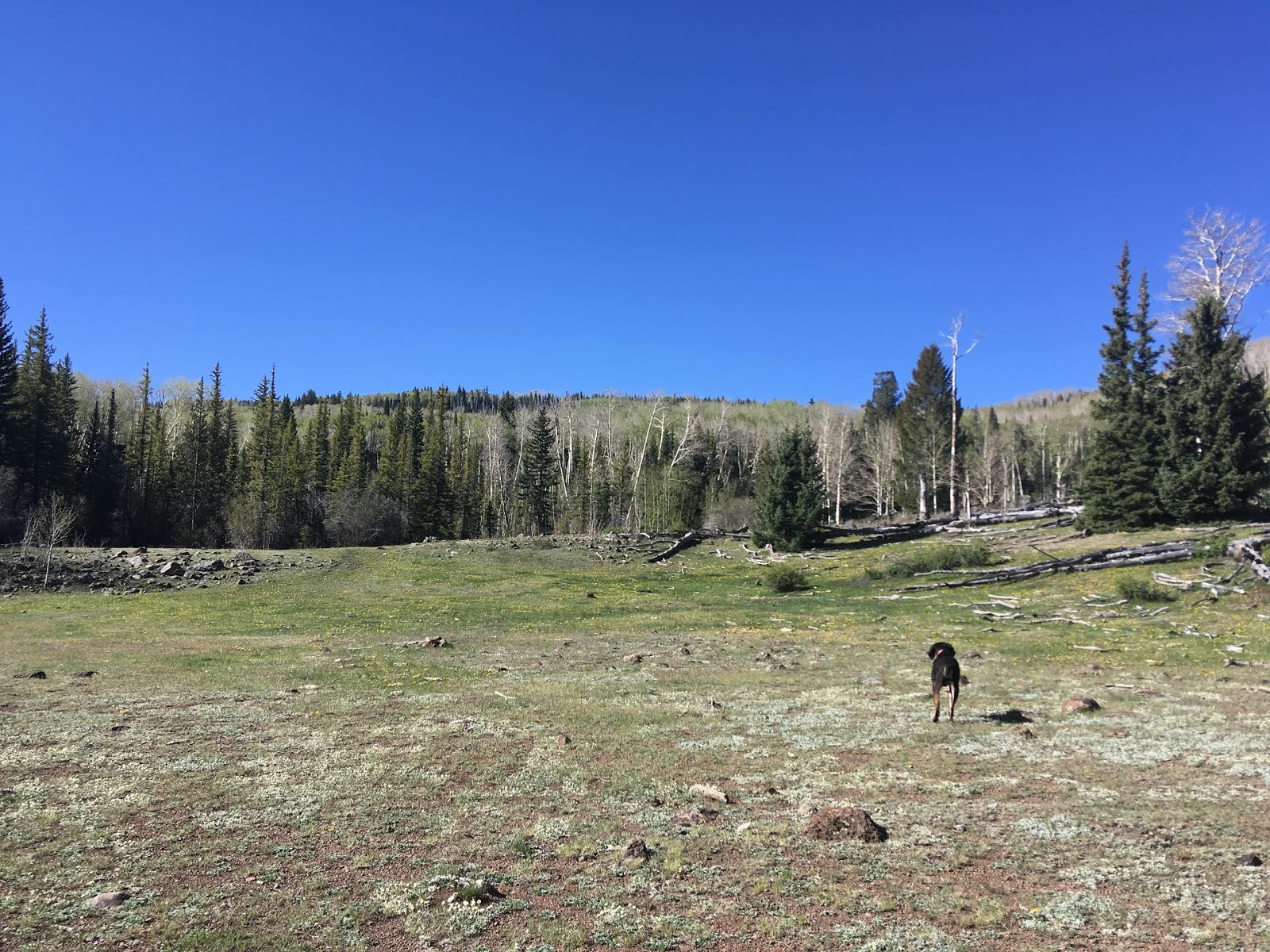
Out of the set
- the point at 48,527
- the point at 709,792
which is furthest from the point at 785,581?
the point at 48,527

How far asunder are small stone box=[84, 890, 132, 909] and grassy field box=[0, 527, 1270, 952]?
0.11 m

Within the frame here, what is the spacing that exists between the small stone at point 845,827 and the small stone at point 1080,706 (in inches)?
301

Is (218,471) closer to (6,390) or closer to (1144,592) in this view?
(6,390)

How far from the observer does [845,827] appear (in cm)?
802

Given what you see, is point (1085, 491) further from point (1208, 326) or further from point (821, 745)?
point (821, 745)

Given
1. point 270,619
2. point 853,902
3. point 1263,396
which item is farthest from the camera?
point 1263,396

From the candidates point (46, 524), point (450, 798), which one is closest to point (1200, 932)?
point (450, 798)

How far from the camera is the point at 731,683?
56.0ft

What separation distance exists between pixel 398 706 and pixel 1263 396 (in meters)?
51.2

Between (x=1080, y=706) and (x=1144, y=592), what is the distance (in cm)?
1626

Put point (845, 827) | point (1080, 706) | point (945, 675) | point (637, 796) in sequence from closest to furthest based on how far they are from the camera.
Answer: point (845, 827)
point (637, 796)
point (945, 675)
point (1080, 706)

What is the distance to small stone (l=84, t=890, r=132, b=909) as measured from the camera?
6227 mm

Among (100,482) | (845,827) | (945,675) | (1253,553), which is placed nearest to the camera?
(845,827)

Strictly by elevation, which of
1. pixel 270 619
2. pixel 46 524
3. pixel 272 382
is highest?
pixel 272 382
